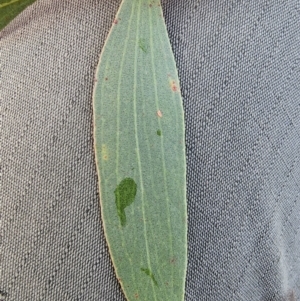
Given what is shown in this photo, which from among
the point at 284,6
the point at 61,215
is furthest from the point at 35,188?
the point at 284,6

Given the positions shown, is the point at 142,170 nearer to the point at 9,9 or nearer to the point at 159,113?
the point at 159,113

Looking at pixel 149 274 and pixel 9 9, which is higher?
pixel 9 9

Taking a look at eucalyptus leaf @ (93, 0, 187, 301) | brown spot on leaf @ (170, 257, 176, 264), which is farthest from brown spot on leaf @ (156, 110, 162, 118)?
brown spot on leaf @ (170, 257, 176, 264)

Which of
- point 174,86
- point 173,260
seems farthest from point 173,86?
point 173,260

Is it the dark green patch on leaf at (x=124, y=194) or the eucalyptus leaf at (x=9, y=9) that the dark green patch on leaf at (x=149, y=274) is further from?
the eucalyptus leaf at (x=9, y=9)

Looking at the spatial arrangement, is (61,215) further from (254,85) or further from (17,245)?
(254,85)

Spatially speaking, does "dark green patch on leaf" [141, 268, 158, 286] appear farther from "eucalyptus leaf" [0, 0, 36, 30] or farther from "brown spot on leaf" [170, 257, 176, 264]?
"eucalyptus leaf" [0, 0, 36, 30]
